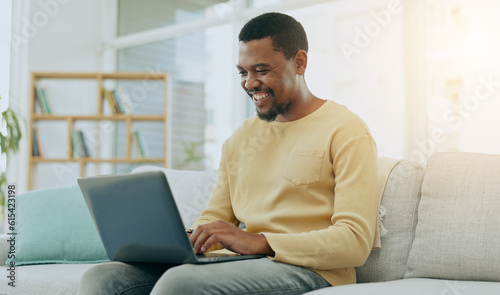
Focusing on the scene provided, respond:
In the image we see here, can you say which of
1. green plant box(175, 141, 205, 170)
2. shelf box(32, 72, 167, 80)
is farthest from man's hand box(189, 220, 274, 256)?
green plant box(175, 141, 205, 170)

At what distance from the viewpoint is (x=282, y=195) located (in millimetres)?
1510

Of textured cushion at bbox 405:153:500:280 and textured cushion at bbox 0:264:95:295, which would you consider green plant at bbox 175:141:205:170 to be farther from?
textured cushion at bbox 405:153:500:280

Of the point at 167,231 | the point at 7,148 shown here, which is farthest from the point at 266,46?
the point at 7,148

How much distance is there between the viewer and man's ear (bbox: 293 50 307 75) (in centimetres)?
163

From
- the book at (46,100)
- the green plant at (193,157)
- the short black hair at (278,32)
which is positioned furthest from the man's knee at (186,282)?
the green plant at (193,157)

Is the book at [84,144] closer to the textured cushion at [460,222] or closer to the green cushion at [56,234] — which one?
the green cushion at [56,234]

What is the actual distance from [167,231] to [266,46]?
2.09 feet

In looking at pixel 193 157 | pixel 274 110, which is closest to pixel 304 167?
pixel 274 110

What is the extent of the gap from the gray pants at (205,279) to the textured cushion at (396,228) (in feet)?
0.94

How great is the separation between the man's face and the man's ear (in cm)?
4

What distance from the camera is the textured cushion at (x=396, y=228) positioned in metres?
1.59

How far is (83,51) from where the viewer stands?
521 centimetres

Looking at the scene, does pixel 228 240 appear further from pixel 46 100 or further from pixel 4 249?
pixel 46 100

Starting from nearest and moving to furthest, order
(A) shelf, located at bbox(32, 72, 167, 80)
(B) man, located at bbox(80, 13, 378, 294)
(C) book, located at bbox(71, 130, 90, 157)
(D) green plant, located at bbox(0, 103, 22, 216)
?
1. (B) man, located at bbox(80, 13, 378, 294)
2. (D) green plant, located at bbox(0, 103, 22, 216)
3. (A) shelf, located at bbox(32, 72, 167, 80)
4. (C) book, located at bbox(71, 130, 90, 157)
